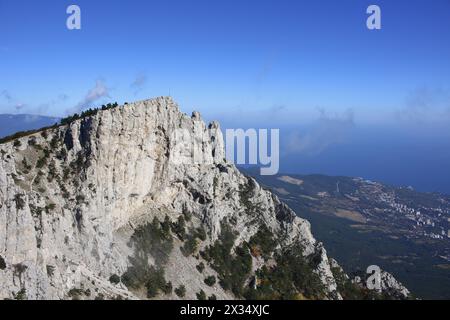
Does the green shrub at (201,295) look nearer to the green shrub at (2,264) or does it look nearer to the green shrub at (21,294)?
the green shrub at (21,294)

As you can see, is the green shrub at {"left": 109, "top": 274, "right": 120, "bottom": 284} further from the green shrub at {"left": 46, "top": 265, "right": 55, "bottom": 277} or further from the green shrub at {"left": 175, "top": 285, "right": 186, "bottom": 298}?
the green shrub at {"left": 175, "top": 285, "right": 186, "bottom": 298}

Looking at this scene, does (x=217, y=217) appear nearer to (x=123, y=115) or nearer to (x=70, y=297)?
(x=123, y=115)

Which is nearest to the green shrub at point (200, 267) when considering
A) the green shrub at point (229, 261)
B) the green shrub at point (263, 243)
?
the green shrub at point (229, 261)

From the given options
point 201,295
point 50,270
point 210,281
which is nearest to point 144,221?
point 210,281

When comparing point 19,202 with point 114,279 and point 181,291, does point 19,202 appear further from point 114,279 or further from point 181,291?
point 181,291

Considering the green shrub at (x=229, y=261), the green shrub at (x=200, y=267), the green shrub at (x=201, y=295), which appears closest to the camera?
the green shrub at (x=201, y=295)

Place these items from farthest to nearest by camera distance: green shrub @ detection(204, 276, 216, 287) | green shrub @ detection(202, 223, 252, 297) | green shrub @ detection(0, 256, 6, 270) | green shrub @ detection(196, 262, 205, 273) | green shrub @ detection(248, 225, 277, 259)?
green shrub @ detection(248, 225, 277, 259), green shrub @ detection(202, 223, 252, 297), green shrub @ detection(196, 262, 205, 273), green shrub @ detection(204, 276, 216, 287), green shrub @ detection(0, 256, 6, 270)

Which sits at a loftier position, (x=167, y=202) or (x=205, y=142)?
(x=205, y=142)

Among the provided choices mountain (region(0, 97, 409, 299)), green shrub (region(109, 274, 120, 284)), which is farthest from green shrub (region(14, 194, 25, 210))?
green shrub (region(109, 274, 120, 284))
